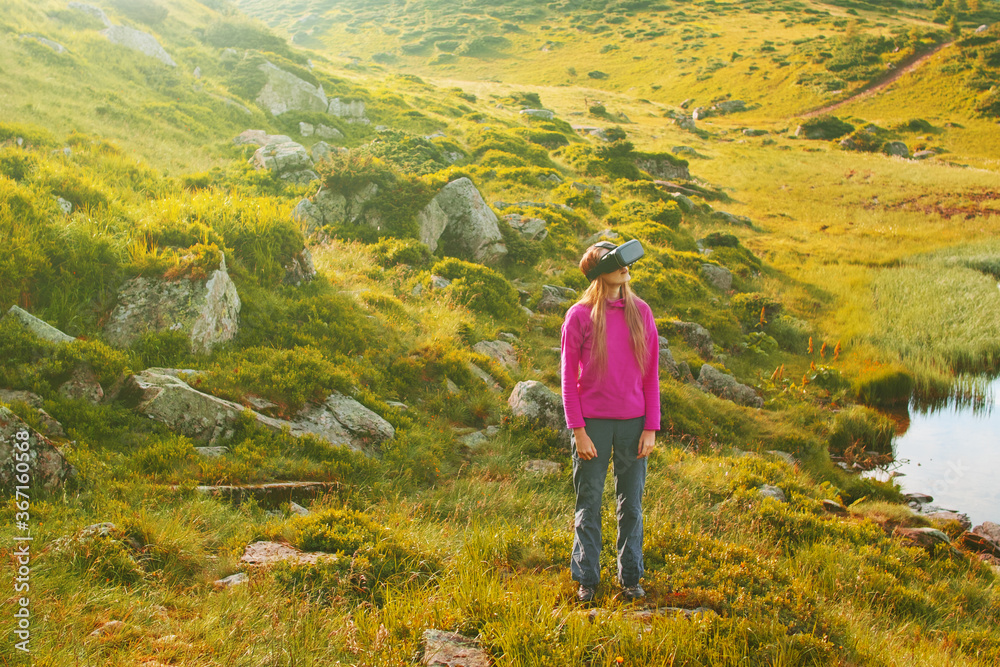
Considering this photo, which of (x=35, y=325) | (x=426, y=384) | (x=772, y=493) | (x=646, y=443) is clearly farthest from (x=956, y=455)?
(x=35, y=325)

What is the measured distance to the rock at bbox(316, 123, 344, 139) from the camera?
2509cm

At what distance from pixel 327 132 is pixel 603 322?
24573 mm

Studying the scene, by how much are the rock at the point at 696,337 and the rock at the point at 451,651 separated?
12.8 metres

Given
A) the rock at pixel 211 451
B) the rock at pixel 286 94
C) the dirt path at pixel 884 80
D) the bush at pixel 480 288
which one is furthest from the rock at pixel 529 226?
the dirt path at pixel 884 80

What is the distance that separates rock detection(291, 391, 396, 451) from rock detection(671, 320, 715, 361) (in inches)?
409

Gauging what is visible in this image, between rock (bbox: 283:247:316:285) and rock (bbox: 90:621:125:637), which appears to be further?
rock (bbox: 283:247:316:285)

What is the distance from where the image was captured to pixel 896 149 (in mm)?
44625

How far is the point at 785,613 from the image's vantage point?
4406 millimetres

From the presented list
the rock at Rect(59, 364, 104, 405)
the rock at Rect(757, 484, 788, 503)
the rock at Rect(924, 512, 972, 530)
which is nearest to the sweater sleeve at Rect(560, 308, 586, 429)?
the rock at Rect(757, 484, 788, 503)

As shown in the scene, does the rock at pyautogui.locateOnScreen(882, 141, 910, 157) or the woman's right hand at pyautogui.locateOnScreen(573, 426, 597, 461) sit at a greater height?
the rock at pyautogui.locateOnScreen(882, 141, 910, 157)

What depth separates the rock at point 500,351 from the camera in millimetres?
11008

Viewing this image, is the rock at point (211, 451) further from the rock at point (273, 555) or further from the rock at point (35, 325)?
the rock at point (35, 325)

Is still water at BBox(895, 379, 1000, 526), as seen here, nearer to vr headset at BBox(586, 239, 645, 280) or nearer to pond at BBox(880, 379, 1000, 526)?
pond at BBox(880, 379, 1000, 526)

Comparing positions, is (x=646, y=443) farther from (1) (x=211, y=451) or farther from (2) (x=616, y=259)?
(1) (x=211, y=451)
